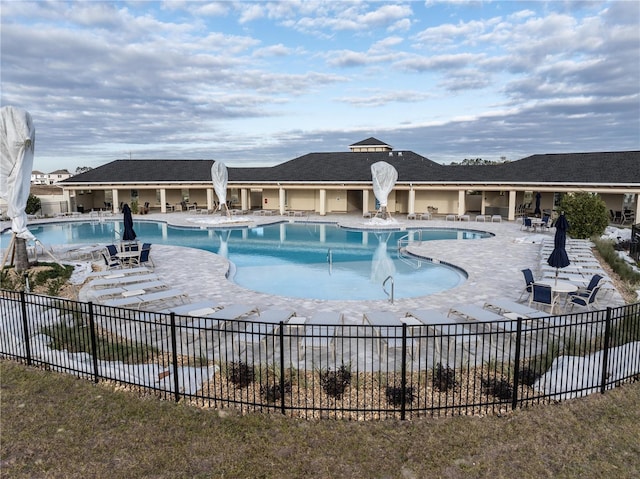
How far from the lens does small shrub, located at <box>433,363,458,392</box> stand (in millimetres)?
7207

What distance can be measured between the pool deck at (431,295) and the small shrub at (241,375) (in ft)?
11.1

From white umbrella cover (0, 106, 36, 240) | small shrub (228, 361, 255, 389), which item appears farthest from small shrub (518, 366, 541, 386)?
white umbrella cover (0, 106, 36, 240)

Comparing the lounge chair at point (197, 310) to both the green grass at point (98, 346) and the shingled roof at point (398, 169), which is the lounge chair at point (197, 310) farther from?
the shingled roof at point (398, 169)

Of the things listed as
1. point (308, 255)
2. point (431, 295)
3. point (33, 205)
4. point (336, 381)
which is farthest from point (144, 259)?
point (33, 205)

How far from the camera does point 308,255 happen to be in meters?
22.1

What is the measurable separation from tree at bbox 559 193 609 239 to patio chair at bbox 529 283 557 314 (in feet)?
37.2

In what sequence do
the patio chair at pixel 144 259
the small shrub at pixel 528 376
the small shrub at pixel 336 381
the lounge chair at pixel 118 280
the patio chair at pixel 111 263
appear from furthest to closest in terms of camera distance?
the patio chair at pixel 144 259
the patio chair at pixel 111 263
the lounge chair at pixel 118 280
the small shrub at pixel 528 376
the small shrub at pixel 336 381

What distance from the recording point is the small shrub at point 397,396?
6.91 metres

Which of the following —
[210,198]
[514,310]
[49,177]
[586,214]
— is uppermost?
[49,177]

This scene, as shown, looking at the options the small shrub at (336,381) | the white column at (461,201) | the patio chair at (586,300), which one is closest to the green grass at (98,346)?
the small shrub at (336,381)

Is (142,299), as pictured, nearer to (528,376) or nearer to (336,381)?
(336,381)

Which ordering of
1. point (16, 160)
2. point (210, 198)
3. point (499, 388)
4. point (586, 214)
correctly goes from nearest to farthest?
point (499, 388) → point (16, 160) → point (586, 214) → point (210, 198)

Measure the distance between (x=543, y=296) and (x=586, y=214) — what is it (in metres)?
11.8

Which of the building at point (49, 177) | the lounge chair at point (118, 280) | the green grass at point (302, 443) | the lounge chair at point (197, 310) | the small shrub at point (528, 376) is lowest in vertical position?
the green grass at point (302, 443)
